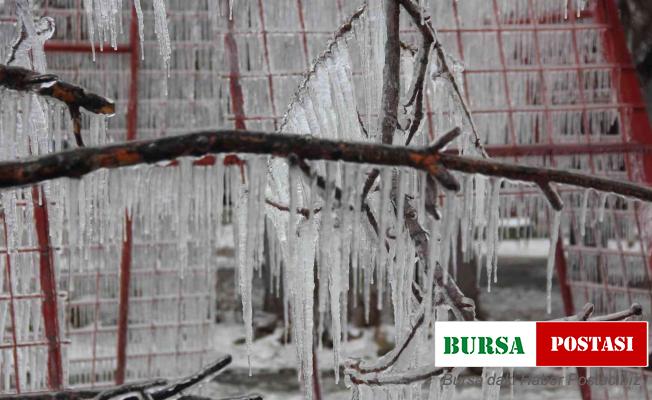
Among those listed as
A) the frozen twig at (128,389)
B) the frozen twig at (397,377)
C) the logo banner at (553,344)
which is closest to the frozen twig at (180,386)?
the frozen twig at (128,389)

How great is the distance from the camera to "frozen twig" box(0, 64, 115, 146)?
1018mm

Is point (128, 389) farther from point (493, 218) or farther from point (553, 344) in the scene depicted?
point (553, 344)

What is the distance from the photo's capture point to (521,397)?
468 cm

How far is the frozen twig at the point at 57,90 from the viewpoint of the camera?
1018 mm

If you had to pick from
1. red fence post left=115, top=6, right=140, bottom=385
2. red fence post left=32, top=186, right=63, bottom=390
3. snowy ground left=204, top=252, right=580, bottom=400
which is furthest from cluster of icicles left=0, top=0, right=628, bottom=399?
snowy ground left=204, top=252, right=580, bottom=400

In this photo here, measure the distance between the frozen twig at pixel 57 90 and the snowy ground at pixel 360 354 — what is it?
2355mm

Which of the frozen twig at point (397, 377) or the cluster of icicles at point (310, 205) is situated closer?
the cluster of icicles at point (310, 205)

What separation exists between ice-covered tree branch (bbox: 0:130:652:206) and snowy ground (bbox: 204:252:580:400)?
244 cm

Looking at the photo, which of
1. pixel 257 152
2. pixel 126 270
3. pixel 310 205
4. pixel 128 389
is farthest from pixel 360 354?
pixel 257 152

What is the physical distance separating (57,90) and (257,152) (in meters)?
0.38

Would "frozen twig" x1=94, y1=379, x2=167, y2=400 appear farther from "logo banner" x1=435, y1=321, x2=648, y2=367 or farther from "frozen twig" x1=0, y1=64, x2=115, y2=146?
"logo banner" x1=435, y1=321, x2=648, y2=367

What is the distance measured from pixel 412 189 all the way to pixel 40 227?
132cm

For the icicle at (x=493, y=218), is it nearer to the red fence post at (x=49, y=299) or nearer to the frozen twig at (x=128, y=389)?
the frozen twig at (x=128, y=389)

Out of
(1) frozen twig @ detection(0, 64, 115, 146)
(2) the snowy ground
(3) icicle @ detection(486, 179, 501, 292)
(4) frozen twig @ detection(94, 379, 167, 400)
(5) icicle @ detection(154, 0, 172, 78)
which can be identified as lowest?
(2) the snowy ground
